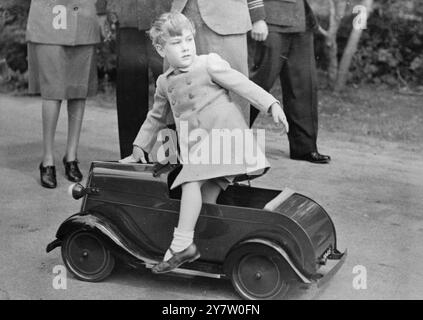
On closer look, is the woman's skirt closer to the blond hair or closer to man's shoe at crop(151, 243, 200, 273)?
the blond hair

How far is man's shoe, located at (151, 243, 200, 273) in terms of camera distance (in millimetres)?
3648

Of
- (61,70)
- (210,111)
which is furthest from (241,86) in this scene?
(61,70)

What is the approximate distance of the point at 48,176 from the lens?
18.0 ft

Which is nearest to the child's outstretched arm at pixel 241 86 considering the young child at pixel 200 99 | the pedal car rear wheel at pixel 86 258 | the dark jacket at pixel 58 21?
the young child at pixel 200 99

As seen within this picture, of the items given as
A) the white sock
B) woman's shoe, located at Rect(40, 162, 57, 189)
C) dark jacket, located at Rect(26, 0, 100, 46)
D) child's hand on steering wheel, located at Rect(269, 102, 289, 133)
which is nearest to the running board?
the white sock

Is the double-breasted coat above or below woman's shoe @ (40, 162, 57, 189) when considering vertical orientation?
above

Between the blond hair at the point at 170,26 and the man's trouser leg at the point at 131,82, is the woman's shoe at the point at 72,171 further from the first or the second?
the blond hair at the point at 170,26

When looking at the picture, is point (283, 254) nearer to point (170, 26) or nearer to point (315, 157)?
point (170, 26)

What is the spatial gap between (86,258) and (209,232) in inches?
22.4

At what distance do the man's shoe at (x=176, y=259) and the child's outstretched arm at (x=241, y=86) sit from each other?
2.16 feet

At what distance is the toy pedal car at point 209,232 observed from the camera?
360 centimetres

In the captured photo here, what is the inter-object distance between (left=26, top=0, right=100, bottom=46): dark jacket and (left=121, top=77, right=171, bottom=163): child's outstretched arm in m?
1.56

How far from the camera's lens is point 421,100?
902cm
